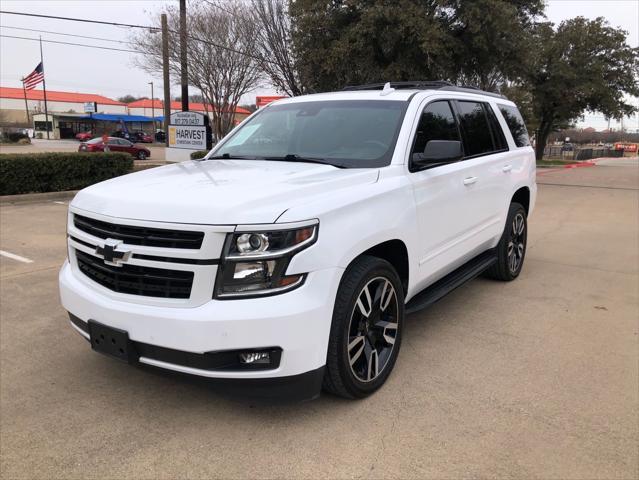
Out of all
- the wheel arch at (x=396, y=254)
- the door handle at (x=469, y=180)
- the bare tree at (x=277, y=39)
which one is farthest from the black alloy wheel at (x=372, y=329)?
the bare tree at (x=277, y=39)

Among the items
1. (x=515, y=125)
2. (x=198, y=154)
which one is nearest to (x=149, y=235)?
(x=515, y=125)

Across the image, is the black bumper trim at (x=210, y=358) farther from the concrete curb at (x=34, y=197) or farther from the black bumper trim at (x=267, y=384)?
the concrete curb at (x=34, y=197)

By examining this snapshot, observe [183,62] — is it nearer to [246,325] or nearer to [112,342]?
[112,342]

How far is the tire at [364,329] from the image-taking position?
9.60 ft

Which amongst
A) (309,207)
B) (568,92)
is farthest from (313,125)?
(568,92)

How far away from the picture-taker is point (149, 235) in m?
2.70

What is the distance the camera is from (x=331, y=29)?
56.3 feet

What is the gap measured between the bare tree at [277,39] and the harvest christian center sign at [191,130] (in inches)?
190

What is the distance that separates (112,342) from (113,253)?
18.7 inches

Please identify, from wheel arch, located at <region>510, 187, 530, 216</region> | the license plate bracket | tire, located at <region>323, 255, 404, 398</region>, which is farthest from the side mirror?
wheel arch, located at <region>510, 187, 530, 216</region>

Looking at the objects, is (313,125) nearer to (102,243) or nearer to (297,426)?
(102,243)

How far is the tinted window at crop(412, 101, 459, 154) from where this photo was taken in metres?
3.91

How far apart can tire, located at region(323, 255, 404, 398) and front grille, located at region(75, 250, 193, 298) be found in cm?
81

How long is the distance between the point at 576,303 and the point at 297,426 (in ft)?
11.2
